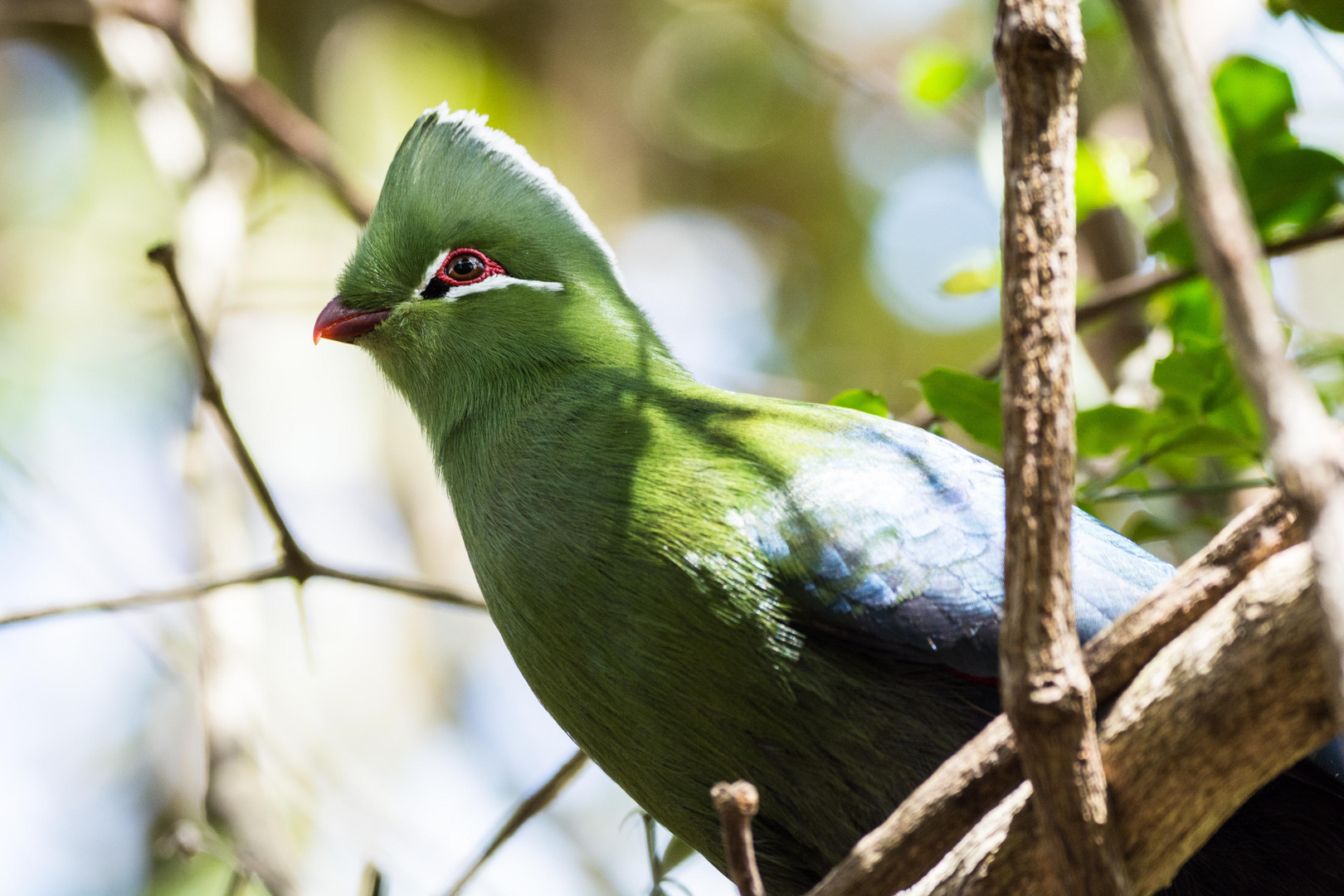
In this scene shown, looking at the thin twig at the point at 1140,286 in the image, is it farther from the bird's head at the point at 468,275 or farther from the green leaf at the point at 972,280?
the bird's head at the point at 468,275

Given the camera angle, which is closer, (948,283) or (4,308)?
(948,283)

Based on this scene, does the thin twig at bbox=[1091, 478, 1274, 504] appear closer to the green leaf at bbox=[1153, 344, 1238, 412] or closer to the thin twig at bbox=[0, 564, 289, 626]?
the green leaf at bbox=[1153, 344, 1238, 412]

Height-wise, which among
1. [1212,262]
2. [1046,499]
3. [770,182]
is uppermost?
[770,182]

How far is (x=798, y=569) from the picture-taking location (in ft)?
8.52

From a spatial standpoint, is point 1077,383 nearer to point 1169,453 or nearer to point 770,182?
point 1169,453

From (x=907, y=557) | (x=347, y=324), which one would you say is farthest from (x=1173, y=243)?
(x=347, y=324)

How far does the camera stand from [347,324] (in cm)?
350

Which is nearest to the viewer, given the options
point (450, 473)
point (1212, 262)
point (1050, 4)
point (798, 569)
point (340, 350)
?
point (1212, 262)

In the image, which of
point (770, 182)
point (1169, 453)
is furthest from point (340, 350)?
point (1169, 453)

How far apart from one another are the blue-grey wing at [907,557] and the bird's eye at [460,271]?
107 cm

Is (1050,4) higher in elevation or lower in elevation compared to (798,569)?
higher

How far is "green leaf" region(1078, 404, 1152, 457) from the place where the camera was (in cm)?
331

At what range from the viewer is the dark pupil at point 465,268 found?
343 cm

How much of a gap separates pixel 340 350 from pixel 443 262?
5340 millimetres
